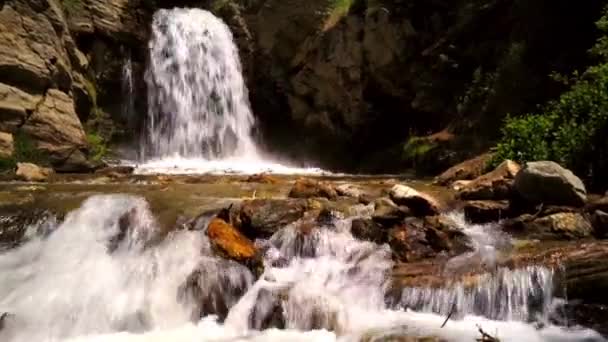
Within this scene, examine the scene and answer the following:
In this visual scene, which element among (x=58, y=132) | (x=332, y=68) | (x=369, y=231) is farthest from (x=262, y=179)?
(x=332, y=68)

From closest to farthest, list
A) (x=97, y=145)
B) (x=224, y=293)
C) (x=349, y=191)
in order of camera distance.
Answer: (x=224, y=293), (x=349, y=191), (x=97, y=145)

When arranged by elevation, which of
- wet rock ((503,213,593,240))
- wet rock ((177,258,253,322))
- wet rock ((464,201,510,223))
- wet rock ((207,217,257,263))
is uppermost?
wet rock ((464,201,510,223))

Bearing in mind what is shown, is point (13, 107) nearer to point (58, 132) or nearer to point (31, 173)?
point (58, 132)

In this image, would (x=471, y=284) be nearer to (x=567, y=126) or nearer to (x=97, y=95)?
(x=567, y=126)

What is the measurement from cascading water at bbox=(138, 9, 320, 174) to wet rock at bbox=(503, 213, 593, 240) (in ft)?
33.8

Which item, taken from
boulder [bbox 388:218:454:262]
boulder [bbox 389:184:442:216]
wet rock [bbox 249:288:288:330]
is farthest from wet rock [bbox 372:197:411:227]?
wet rock [bbox 249:288:288:330]

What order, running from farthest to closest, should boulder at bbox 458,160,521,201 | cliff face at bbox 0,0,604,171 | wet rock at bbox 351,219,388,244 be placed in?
cliff face at bbox 0,0,604,171, boulder at bbox 458,160,521,201, wet rock at bbox 351,219,388,244

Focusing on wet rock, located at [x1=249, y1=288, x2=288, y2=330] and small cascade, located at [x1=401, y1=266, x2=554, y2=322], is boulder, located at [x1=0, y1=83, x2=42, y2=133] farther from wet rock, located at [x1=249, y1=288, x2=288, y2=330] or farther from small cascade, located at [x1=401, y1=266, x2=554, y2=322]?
small cascade, located at [x1=401, y1=266, x2=554, y2=322]

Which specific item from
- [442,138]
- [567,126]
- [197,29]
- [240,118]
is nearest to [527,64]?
[442,138]

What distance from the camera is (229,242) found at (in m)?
6.81

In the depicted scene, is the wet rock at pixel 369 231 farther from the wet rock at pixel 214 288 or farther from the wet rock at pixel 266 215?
the wet rock at pixel 214 288

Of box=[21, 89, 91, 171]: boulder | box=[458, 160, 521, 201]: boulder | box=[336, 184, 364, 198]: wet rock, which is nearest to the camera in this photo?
box=[458, 160, 521, 201]: boulder

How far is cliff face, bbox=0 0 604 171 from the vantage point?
12047 mm

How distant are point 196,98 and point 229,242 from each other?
39.5 feet
